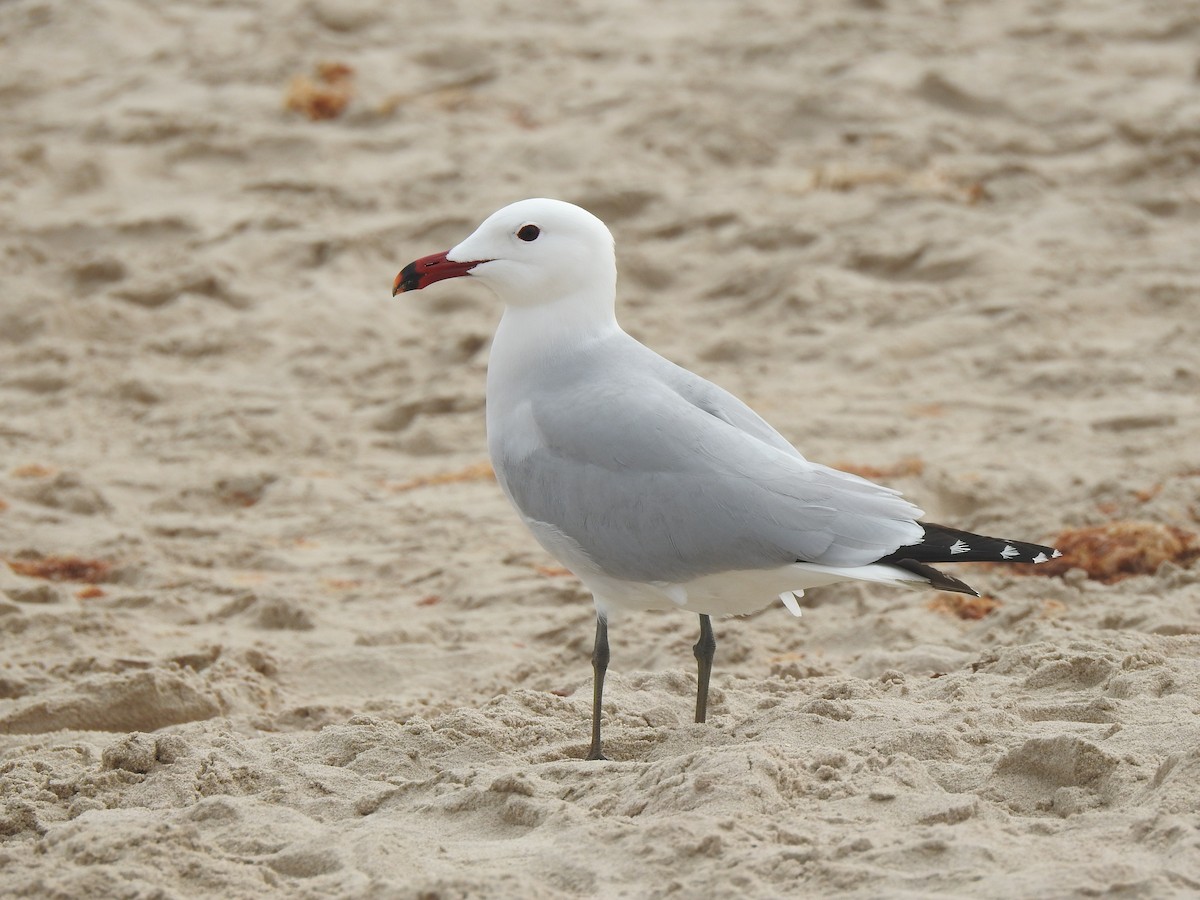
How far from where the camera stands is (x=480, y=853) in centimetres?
265

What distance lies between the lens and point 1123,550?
434 centimetres

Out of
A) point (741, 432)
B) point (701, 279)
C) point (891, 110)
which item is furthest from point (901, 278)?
point (741, 432)

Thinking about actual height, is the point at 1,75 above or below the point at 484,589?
above

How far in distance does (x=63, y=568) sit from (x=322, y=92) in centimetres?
377

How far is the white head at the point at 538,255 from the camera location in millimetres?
3553

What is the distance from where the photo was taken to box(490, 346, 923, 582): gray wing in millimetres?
3092

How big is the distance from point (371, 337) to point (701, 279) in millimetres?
1373

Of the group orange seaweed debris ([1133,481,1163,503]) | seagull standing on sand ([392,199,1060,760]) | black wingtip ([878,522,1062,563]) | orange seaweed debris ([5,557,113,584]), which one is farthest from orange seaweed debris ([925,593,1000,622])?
orange seaweed debris ([5,557,113,584])

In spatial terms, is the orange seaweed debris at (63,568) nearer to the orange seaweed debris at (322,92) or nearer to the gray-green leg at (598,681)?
the gray-green leg at (598,681)

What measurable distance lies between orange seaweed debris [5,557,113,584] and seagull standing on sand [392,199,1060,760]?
5.71ft

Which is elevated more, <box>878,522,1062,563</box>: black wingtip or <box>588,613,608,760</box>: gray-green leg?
<box>878,522,1062,563</box>: black wingtip

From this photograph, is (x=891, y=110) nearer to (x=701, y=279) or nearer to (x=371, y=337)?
(x=701, y=279)

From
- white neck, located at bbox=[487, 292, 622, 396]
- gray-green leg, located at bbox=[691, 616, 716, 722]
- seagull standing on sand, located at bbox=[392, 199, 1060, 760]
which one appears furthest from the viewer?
white neck, located at bbox=[487, 292, 622, 396]

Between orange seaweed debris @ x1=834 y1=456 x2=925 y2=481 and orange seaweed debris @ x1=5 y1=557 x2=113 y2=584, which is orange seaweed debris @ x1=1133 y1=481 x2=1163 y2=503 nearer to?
orange seaweed debris @ x1=834 y1=456 x2=925 y2=481
